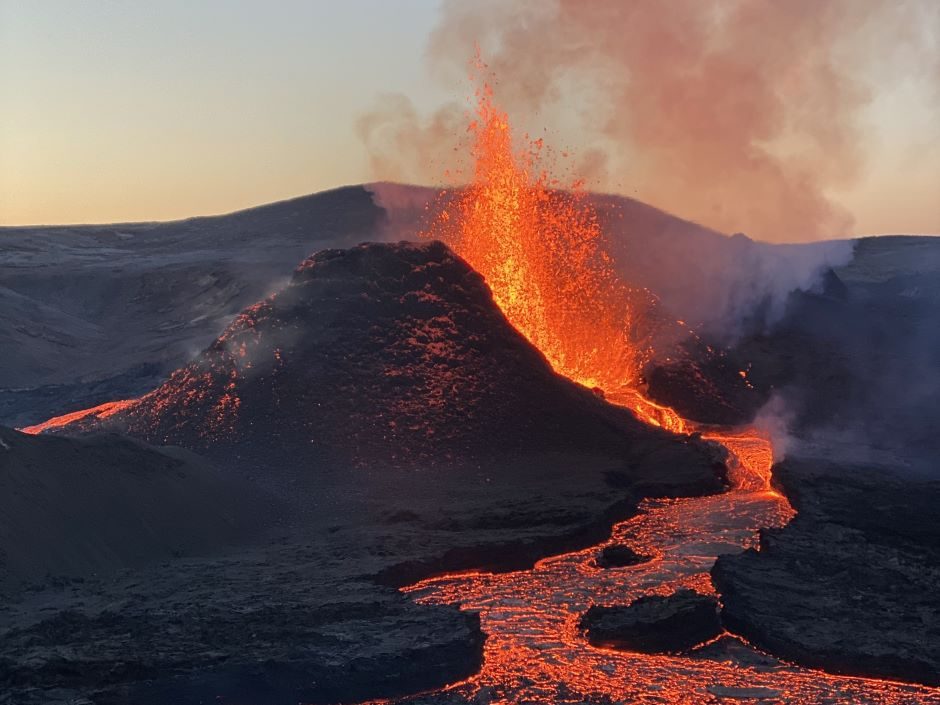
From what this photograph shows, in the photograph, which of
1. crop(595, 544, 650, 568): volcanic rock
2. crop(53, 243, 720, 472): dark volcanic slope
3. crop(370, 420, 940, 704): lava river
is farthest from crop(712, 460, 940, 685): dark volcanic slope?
crop(53, 243, 720, 472): dark volcanic slope

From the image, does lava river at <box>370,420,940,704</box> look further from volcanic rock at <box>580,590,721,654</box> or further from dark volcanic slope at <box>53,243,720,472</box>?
dark volcanic slope at <box>53,243,720,472</box>

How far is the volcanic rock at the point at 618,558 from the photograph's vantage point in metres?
17.3

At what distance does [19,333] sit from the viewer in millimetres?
56844

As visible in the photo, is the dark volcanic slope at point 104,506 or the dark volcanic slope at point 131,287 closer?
the dark volcanic slope at point 104,506

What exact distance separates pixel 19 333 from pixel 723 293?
3675 centimetres

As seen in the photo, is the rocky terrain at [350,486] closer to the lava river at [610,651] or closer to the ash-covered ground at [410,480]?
the ash-covered ground at [410,480]

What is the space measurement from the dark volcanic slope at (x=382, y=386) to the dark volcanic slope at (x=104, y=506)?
2.80m

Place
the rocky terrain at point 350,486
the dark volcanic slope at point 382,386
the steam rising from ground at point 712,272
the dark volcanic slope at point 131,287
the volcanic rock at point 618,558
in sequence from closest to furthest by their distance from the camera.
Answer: the rocky terrain at point 350,486, the volcanic rock at point 618,558, the dark volcanic slope at point 382,386, the steam rising from ground at point 712,272, the dark volcanic slope at point 131,287

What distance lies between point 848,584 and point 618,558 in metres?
3.49

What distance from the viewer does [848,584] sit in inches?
610

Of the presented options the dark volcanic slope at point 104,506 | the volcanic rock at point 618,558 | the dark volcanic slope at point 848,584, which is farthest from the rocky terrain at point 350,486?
the dark volcanic slope at point 848,584

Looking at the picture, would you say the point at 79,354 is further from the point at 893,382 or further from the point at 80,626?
the point at 80,626

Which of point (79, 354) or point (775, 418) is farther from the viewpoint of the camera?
point (79, 354)

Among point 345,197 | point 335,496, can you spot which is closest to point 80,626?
point 335,496
